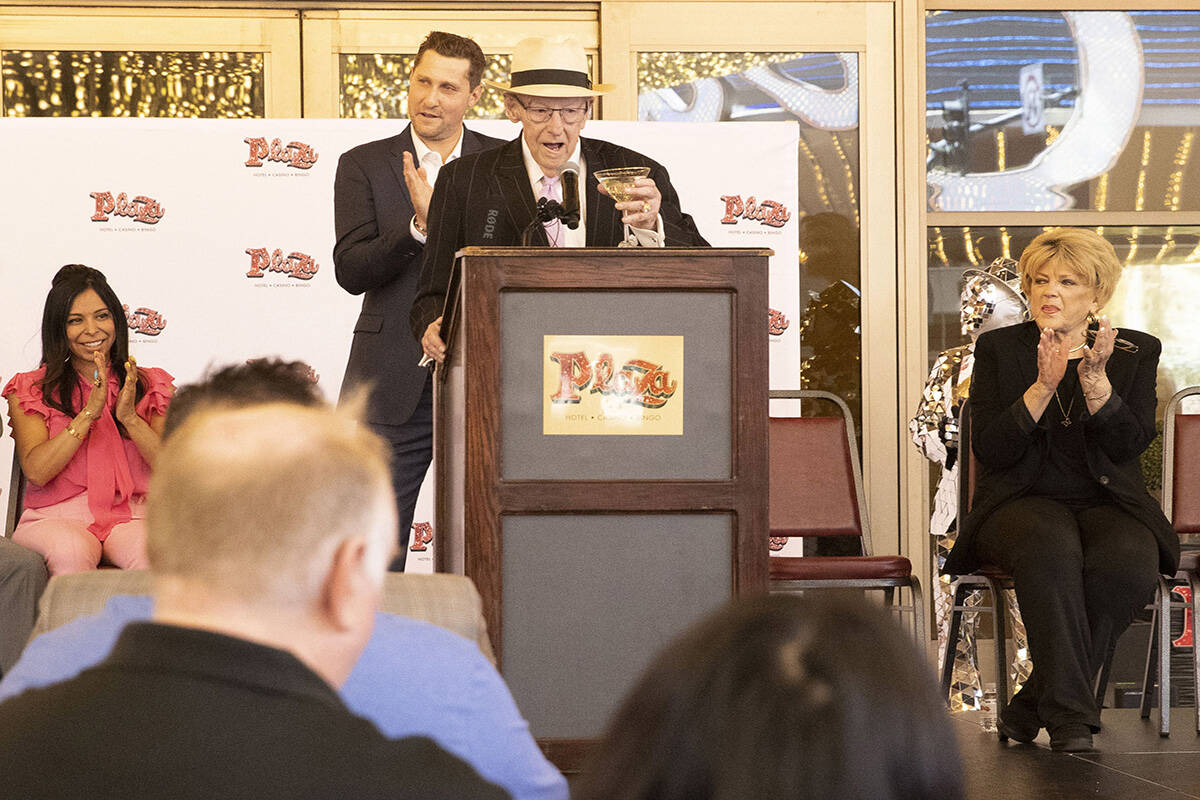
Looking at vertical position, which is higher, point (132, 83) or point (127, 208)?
point (132, 83)

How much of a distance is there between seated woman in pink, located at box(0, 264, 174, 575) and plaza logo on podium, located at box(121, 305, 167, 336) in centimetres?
66

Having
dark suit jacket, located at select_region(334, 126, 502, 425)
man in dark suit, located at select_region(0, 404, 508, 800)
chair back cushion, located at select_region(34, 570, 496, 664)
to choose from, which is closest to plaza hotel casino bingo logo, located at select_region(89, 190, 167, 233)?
dark suit jacket, located at select_region(334, 126, 502, 425)

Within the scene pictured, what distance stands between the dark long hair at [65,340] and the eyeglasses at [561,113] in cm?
150

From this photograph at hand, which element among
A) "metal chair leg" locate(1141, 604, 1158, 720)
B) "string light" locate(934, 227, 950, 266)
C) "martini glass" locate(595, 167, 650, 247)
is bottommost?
"metal chair leg" locate(1141, 604, 1158, 720)

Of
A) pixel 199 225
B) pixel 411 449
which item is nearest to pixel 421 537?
pixel 411 449

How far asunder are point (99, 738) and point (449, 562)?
2.42 m

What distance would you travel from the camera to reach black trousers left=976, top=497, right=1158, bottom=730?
146 inches

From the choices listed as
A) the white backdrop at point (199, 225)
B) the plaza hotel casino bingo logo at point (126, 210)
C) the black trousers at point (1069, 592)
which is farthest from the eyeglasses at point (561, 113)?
the plaza hotel casino bingo logo at point (126, 210)

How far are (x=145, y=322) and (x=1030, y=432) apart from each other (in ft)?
10.6

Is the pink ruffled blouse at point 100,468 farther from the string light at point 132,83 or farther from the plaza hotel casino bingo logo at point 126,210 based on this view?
the string light at point 132,83

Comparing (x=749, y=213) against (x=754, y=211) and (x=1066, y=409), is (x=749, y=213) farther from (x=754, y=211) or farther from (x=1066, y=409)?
(x=1066, y=409)

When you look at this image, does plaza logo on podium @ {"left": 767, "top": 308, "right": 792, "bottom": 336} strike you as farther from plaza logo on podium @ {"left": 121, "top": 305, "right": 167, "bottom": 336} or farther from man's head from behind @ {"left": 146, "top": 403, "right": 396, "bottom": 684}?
man's head from behind @ {"left": 146, "top": 403, "right": 396, "bottom": 684}

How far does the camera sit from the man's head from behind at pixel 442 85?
5625 mm

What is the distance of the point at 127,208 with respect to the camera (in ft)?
18.0
